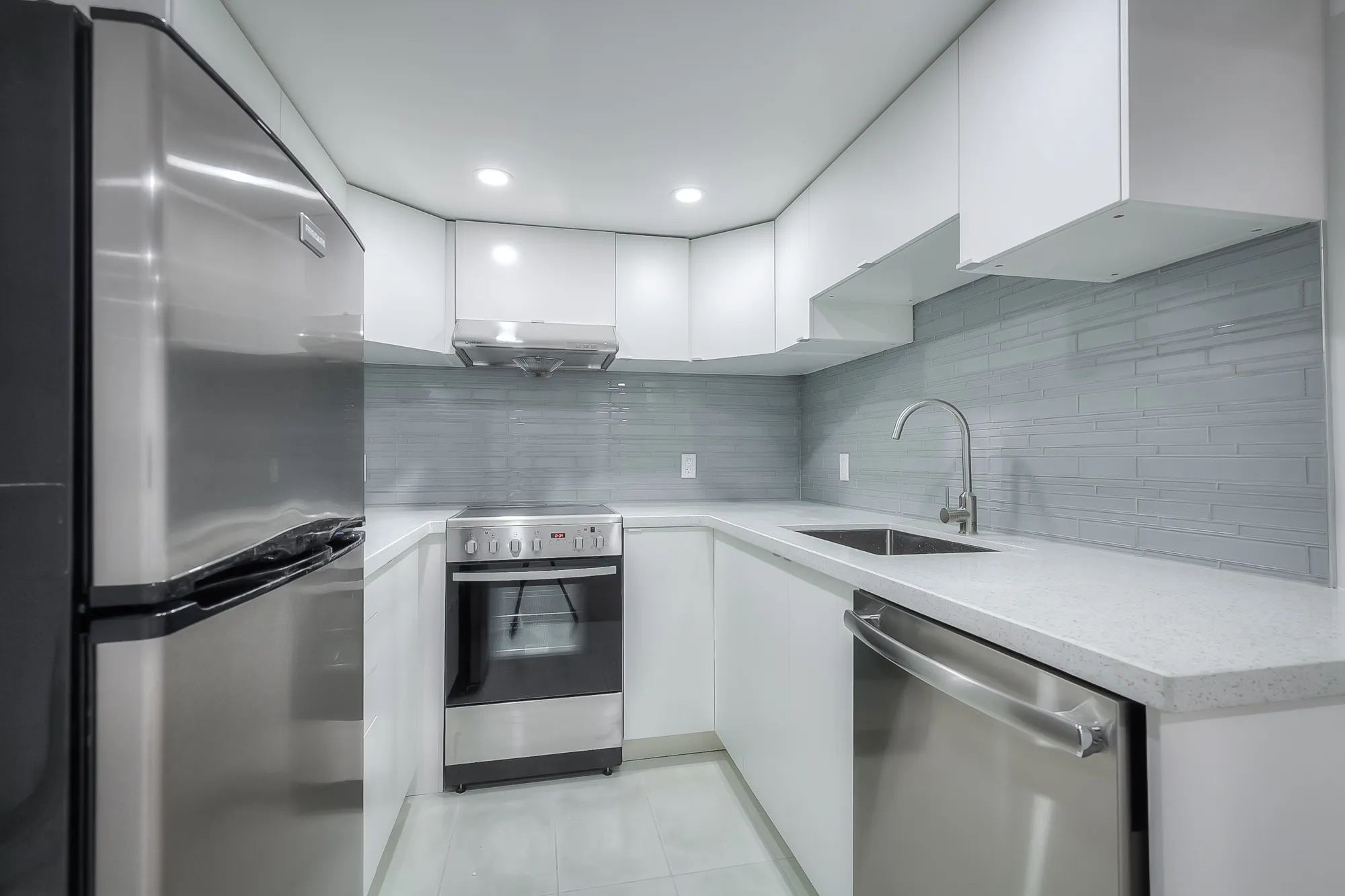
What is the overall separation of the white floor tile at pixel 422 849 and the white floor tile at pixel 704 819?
687mm

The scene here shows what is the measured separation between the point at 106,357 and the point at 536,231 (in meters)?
2.08

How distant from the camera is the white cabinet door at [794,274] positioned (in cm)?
213

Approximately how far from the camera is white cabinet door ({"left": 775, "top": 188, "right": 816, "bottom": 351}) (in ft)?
6.98

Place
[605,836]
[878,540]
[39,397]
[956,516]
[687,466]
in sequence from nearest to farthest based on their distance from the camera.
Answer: [39,397]
[956,516]
[605,836]
[878,540]
[687,466]

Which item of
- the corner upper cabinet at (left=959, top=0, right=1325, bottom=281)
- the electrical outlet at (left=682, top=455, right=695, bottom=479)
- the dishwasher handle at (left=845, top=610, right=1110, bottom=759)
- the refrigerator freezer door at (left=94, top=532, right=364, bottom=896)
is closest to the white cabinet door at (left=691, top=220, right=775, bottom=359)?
the electrical outlet at (left=682, top=455, right=695, bottom=479)

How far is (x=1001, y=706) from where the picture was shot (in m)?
0.82

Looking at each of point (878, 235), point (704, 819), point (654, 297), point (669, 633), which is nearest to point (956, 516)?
point (878, 235)

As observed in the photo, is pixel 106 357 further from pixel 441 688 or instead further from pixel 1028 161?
pixel 441 688

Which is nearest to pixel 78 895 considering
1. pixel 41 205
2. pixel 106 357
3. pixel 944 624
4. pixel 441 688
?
pixel 106 357

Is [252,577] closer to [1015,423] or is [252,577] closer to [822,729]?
[822,729]

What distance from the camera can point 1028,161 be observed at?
1138mm

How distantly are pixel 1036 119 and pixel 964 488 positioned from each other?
102 cm

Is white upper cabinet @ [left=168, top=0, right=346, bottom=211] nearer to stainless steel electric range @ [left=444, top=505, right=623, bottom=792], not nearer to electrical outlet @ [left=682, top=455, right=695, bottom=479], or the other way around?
stainless steel electric range @ [left=444, top=505, right=623, bottom=792]

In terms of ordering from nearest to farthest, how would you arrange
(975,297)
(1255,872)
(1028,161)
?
(1255,872), (1028,161), (975,297)
